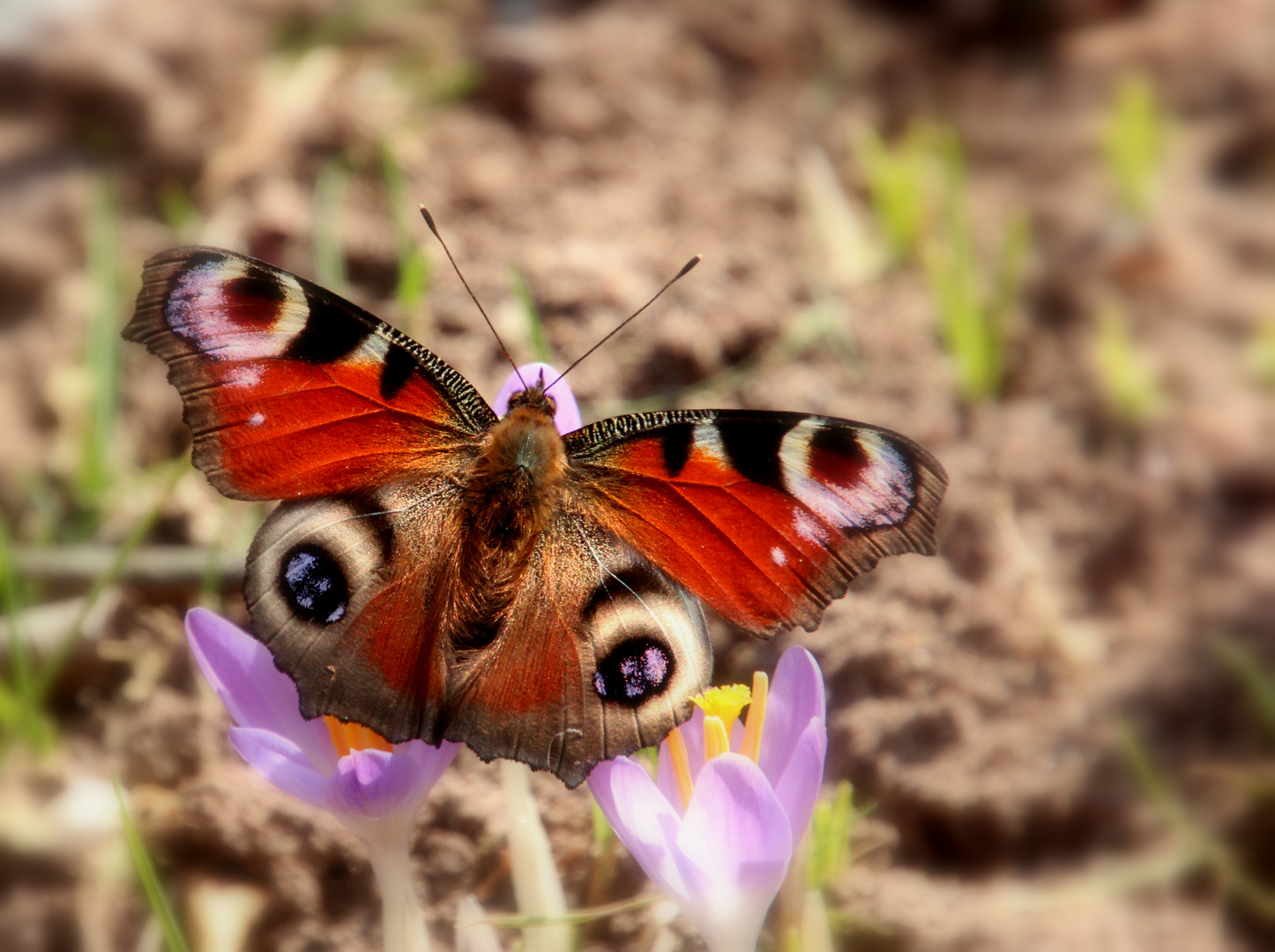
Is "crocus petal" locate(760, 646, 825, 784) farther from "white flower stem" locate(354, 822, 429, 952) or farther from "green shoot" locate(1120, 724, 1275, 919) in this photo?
"green shoot" locate(1120, 724, 1275, 919)

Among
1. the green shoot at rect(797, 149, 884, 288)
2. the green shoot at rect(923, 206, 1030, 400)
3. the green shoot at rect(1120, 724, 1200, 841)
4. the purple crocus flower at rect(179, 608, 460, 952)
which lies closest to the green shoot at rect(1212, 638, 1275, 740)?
the green shoot at rect(1120, 724, 1200, 841)

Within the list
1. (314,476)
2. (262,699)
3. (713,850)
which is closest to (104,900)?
(262,699)

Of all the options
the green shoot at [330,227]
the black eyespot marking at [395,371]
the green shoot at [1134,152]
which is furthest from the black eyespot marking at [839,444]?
the green shoot at [1134,152]

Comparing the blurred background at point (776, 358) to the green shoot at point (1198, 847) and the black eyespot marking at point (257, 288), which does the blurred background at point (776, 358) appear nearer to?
the green shoot at point (1198, 847)

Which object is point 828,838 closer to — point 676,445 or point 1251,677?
point 676,445

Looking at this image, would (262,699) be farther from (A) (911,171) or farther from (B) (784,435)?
(A) (911,171)

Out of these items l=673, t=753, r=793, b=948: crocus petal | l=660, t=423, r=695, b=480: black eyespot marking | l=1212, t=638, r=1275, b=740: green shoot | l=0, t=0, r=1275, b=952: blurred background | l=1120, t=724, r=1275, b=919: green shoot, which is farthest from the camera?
l=1212, t=638, r=1275, b=740: green shoot
